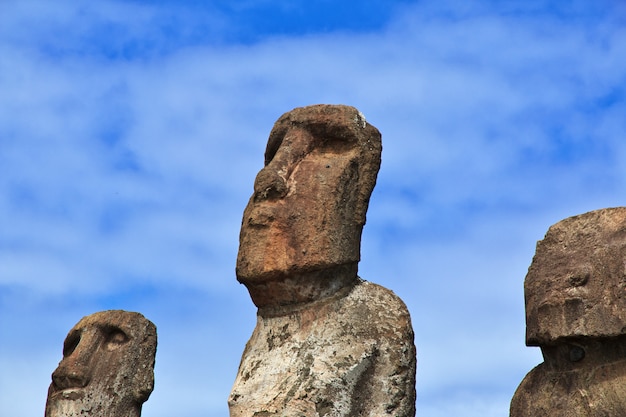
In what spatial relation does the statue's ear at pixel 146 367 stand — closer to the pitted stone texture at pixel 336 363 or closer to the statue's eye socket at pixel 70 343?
the statue's eye socket at pixel 70 343

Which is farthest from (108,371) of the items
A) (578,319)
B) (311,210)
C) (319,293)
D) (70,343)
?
(578,319)

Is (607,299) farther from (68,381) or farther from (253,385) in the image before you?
(68,381)

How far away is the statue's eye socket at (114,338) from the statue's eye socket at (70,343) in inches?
16.1

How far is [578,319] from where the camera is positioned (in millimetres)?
9516

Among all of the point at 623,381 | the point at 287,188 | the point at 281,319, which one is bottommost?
the point at 623,381

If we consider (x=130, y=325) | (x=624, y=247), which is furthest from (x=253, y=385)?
(x=130, y=325)

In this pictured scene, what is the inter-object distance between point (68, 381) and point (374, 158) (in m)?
4.27

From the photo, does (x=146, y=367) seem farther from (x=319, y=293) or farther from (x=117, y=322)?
(x=319, y=293)

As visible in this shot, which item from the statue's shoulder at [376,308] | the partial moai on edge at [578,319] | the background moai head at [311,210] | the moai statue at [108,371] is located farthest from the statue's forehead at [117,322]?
the partial moai on edge at [578,319]

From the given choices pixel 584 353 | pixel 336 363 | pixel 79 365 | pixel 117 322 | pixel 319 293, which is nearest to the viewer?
pixel 336 363

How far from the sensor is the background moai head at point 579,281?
9.41 metres

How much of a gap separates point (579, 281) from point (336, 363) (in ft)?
5.83

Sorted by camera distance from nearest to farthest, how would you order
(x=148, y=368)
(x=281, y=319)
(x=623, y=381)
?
(x=623, y=381) < (x=281, y=319) < (x=148, y=368)

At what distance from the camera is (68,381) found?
1281 centimetres
